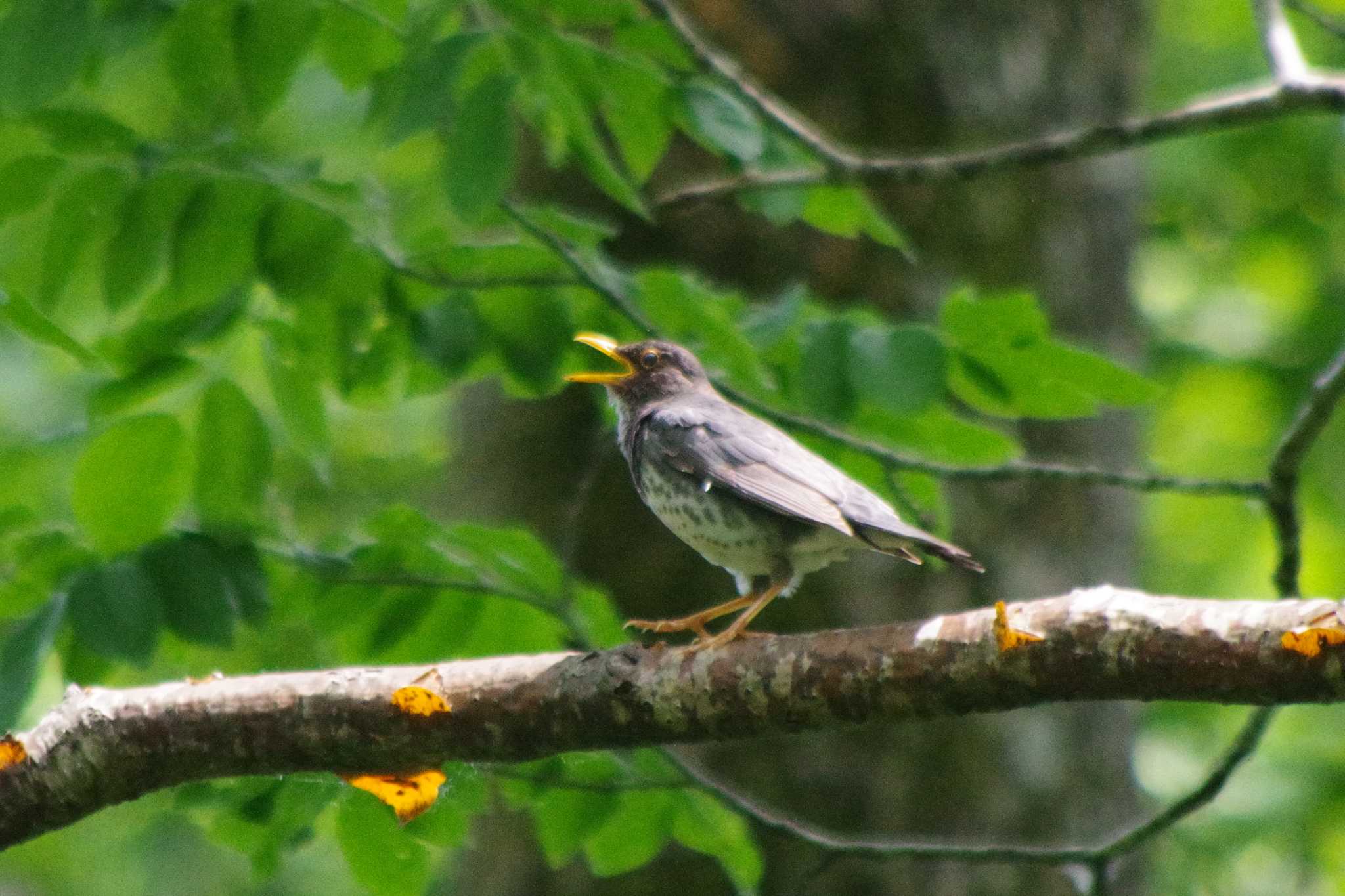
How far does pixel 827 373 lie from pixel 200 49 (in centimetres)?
189

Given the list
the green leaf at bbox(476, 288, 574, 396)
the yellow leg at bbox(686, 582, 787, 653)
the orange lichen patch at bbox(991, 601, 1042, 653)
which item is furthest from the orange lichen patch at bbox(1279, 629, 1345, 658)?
the green leaf at bbox(476, 288, 574, 396)

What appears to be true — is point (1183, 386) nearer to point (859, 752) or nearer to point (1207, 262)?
point (1207, 262)

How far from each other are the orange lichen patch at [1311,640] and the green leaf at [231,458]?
2622mm

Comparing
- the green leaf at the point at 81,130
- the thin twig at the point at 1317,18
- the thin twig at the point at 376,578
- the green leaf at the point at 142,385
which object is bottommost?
the thin twig at the point at 376,578

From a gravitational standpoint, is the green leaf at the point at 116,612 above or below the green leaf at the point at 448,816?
above

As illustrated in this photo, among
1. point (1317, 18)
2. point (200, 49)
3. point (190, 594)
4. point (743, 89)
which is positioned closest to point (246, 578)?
point (190, 594)

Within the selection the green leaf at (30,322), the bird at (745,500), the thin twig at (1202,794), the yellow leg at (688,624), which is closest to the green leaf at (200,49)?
the green leaf at (30,322)

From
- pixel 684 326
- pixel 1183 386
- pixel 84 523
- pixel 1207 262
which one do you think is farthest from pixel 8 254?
pixel 1207 262

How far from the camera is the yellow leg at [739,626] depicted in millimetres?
2961

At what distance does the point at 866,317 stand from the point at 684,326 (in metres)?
0.53

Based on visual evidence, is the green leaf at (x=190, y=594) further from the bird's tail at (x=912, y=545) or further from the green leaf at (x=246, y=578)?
the bird's tail at (x=912, y=545)

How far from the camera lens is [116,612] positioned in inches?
138

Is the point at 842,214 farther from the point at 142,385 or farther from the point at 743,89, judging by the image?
the point at 142,385

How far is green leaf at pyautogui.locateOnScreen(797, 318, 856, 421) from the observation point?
3717mm
